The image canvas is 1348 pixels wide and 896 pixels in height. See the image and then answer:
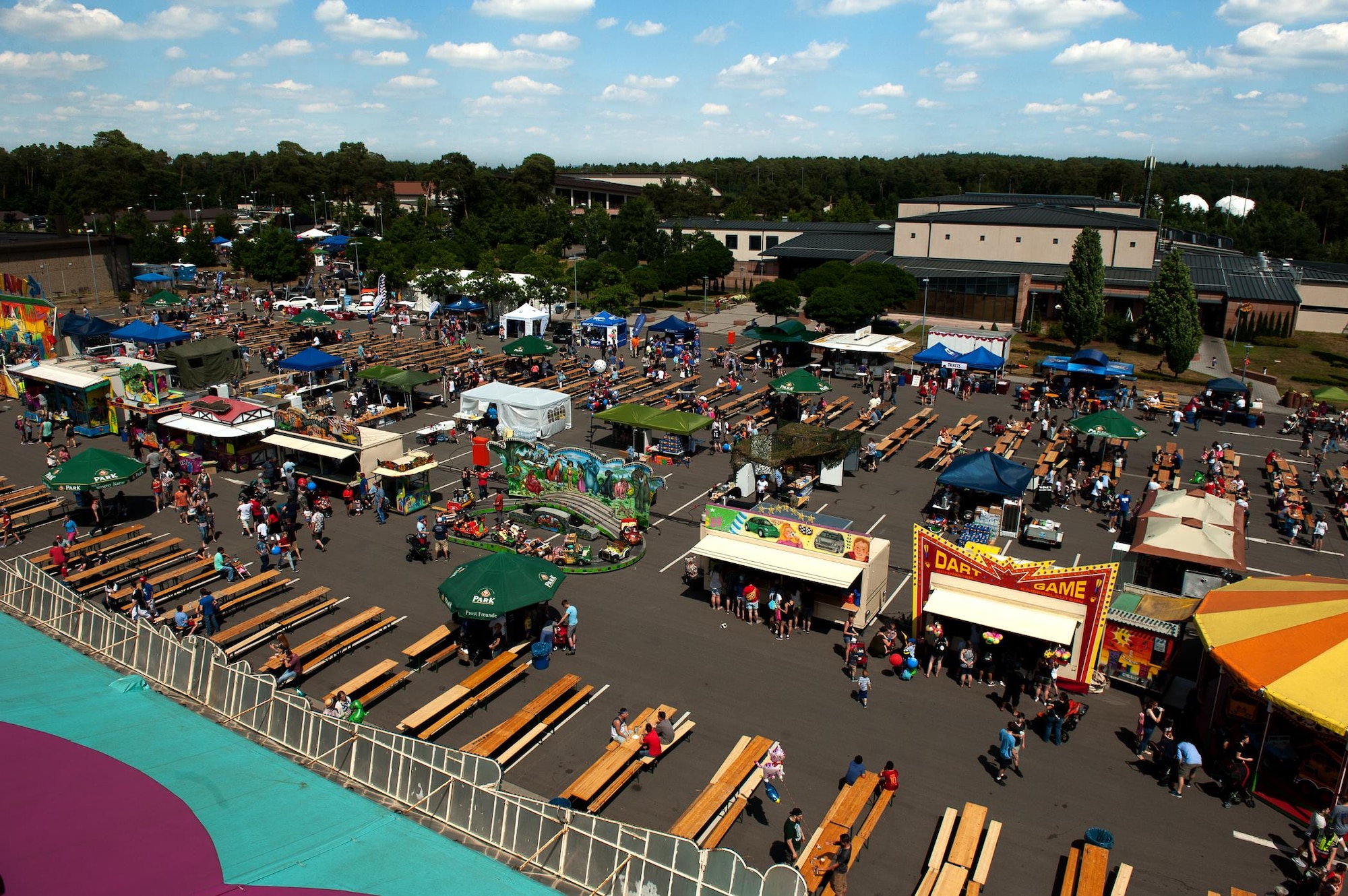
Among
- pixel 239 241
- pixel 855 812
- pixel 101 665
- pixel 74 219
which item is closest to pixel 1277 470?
pixel 855 812

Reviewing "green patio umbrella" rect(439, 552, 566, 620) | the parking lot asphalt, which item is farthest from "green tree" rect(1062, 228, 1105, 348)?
"green patio umbrella" rect(439, 552, 566, 620)

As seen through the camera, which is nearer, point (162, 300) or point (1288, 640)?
point (1288, 640)

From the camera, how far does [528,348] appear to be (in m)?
42.0

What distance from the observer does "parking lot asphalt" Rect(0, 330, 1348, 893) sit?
12953 mm

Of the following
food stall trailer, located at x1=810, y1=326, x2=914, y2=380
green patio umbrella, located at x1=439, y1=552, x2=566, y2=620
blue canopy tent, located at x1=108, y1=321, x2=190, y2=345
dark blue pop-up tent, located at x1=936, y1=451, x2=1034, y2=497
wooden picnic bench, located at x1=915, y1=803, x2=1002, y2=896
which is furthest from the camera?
food stall trailer, located at x1=810, y1=326, x2=914, y2=380

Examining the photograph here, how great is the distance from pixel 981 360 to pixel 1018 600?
2620 cm

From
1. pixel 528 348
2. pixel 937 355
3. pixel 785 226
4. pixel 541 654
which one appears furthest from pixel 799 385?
pixel 785 226

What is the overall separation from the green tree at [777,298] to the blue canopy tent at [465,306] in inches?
701

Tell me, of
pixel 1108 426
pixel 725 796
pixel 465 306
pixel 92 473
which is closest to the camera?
pixel 725 796

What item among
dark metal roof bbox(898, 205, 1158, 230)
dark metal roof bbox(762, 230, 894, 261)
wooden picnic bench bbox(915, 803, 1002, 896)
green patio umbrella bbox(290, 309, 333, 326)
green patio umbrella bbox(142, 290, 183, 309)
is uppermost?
dark metal roof bbox(898, 205, 1158, 230)

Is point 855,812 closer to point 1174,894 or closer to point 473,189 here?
point 1174,894

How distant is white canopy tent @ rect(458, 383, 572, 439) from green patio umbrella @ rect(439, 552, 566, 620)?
15129 millimetres

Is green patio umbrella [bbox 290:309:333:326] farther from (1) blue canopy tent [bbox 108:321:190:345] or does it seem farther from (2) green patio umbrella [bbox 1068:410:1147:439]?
(2) green patio umbrella [bbox 1068:410:1147:439]

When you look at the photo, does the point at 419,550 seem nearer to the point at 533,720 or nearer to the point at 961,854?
the point at 533,720
